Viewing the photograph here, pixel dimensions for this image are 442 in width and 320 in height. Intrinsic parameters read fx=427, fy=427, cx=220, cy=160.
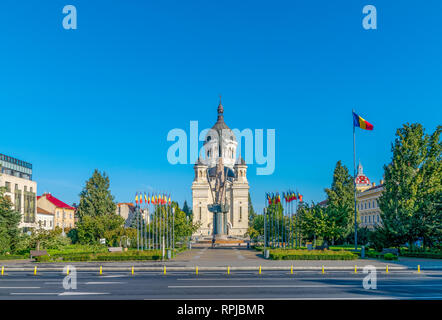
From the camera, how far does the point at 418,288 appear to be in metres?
23.5

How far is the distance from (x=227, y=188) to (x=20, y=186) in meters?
86.8

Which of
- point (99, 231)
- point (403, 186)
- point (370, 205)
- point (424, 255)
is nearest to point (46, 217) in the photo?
point (99, 231)

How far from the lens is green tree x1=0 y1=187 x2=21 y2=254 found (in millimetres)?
49438

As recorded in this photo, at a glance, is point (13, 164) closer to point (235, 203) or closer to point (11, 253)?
point (11, 253)

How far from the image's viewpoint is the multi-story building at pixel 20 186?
7569cm

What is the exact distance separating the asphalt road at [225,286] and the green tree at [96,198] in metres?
54.4

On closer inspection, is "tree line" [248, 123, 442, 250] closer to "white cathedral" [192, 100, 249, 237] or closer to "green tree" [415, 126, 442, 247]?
"green tree" [415, 126, 442, 247]

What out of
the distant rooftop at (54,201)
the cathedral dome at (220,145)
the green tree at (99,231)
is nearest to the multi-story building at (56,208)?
the distant rooftop at (54,201)

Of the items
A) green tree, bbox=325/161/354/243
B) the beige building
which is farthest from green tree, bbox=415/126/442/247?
the beige building

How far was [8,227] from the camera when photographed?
2015 inches

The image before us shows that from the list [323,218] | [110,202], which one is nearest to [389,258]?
[323,218]

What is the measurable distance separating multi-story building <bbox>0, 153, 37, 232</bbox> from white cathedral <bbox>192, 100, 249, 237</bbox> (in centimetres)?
6650
